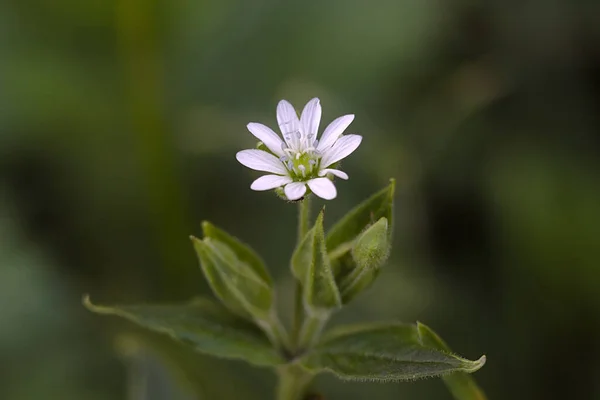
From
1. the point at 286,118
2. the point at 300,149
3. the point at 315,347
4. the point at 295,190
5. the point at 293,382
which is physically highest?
the point at 286,118

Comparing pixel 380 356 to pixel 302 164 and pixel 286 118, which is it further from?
pixel 286 118

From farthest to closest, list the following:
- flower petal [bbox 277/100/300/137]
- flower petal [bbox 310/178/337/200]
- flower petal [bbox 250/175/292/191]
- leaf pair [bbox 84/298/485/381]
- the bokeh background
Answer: the bokeh background, flower petal [bbox 277/100/300/137], leaf pair [bbox 84/298/485/381], flower petal [bbox 250/175/292/191], flower petal [bbox 310/178/337/200]

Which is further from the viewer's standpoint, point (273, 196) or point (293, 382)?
point (273, 196)

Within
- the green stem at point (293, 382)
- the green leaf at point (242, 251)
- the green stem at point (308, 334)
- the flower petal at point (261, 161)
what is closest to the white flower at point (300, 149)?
the flower petal at point (261, 161)

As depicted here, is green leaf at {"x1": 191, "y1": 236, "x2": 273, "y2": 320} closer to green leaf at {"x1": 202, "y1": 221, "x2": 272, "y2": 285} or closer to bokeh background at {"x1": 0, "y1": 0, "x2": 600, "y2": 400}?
green leaf at {"x1": 202, "y1": 221, "x2": 272, "y2": 285}

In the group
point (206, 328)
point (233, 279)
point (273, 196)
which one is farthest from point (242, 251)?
point (273, 196)

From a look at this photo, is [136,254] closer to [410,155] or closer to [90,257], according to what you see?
[90,257]

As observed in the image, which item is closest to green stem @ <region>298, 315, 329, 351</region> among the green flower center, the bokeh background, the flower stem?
the flower stem
